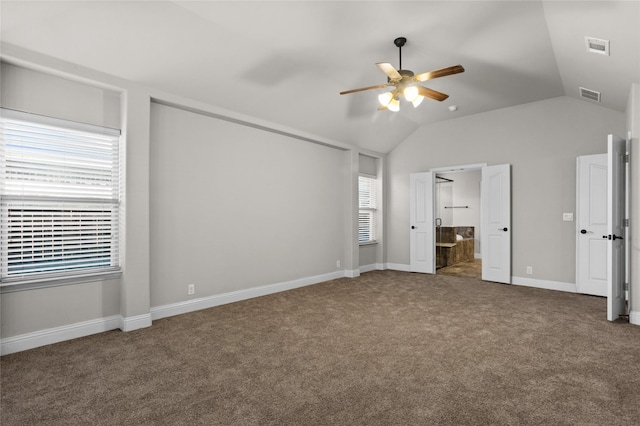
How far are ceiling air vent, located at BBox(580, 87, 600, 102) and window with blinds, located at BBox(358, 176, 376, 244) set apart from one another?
384 cm

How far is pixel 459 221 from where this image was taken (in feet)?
33.7

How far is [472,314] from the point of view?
4.18m

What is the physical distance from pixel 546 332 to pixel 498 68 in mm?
3325

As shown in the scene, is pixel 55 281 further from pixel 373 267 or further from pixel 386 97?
pixel 373 267

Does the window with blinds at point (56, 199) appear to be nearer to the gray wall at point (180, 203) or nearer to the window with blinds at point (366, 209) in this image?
the gray wall at point (180, 203)

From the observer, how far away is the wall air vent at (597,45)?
322 centimetres

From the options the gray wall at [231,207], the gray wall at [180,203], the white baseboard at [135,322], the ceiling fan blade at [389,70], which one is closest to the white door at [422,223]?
the gray wall at [231,207]

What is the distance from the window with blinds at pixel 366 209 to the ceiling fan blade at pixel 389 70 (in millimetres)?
3807

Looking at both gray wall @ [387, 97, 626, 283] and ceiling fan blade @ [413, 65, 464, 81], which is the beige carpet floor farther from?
ceiling fan blade @ [413, 65, 464, 81]

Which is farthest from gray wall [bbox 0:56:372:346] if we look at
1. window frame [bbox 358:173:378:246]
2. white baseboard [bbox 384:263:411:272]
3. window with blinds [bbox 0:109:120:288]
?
white baseboard [bbox 384:263:411:272]

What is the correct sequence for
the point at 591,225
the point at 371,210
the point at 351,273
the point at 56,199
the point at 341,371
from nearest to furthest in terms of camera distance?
the point at 341,371 < the point at 56,199 < the point at 591,225 < the point at 351,273 < the point at 371,210

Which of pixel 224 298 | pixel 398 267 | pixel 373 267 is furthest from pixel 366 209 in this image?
pixel 224 298

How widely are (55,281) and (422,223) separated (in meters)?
6.05

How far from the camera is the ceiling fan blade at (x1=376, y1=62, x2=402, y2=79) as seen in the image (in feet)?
10.5
